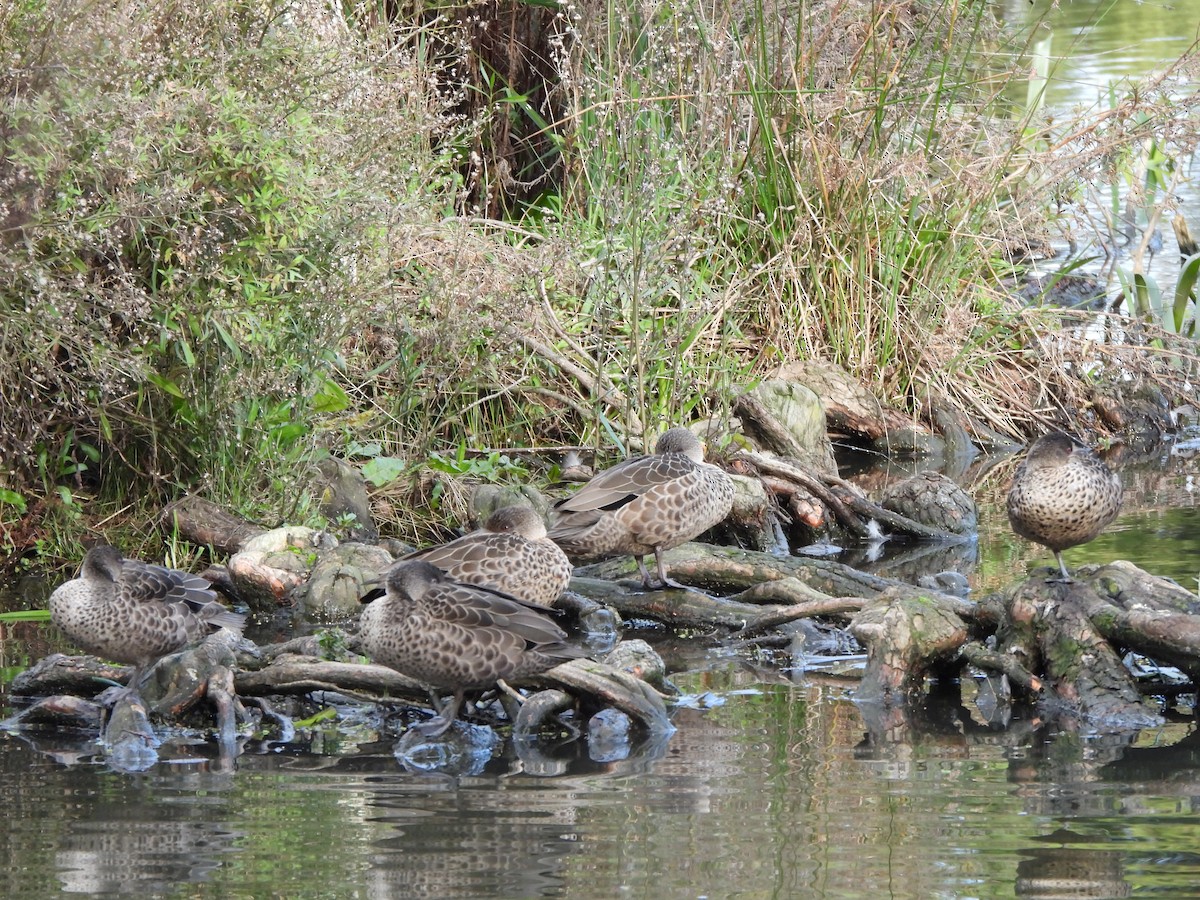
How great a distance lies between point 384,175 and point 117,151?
1761mm

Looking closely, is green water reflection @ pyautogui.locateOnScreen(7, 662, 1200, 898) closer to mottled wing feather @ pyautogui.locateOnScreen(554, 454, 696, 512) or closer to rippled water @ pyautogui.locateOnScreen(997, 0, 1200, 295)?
mottled wing feather @ pyautogui.locateOnScreen(554, 454, 696, 512)

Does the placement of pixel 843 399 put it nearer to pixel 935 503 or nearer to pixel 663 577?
pixel 935 503

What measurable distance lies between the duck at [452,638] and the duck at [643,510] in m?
1.73

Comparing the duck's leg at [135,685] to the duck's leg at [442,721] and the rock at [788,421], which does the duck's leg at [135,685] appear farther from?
the rock at [788,421]

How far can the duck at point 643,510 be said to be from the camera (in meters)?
7.41

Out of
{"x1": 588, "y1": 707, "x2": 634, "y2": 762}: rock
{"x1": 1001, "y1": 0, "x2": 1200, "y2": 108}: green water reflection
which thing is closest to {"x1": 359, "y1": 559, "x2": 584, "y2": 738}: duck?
{"x1": 588, "y1": 707, "x2": 634, "y2": 762}: rock

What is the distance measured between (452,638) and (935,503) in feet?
14.4

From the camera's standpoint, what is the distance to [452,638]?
18.1 ft

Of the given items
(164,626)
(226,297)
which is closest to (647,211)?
(226,297)

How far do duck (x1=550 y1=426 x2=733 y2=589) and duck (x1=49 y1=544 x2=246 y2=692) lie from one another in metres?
1.92

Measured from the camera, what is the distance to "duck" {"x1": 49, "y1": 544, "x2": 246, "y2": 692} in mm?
5922

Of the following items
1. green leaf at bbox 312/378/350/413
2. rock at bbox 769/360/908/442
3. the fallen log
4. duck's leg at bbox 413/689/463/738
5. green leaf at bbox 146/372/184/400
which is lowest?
rock at bbox 769/360/908/442

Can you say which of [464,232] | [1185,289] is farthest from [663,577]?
[1185,289]

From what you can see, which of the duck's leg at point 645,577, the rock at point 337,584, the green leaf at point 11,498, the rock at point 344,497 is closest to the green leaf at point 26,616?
the green leaf at point 11,498
